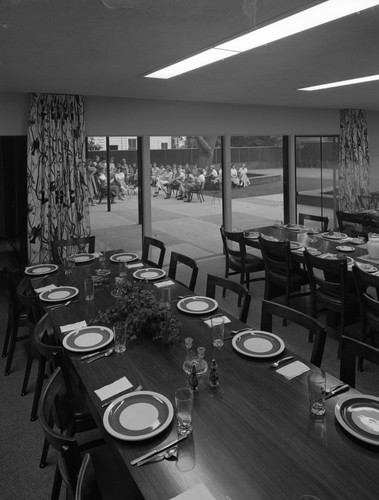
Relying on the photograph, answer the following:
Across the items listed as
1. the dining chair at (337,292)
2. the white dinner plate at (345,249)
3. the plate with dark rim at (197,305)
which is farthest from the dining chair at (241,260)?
the plate with dark rim at (197,305)

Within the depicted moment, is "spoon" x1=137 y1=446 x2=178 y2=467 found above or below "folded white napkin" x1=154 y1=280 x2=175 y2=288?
below

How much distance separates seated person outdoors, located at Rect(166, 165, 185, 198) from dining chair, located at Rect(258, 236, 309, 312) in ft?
10.4

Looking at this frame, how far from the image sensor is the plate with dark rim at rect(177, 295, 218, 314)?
8.46 ft

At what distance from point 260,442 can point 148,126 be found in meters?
5.01

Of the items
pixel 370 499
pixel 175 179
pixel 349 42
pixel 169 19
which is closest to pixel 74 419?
pixel 370 499

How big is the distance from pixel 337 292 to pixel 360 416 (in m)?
2.13

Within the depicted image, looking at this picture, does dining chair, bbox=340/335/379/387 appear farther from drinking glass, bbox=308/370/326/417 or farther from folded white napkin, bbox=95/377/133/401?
folded white napkin, bbox=95/377/133/401

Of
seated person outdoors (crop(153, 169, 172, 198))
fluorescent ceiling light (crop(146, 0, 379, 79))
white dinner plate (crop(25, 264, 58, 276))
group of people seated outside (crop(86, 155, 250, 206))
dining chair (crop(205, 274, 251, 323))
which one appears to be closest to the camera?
fluorescent ceiling light (crop(146, 0, 379, 79))

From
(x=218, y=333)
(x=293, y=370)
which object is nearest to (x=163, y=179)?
A: (x=218, y=333)

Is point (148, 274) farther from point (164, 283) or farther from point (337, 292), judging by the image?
point (337, 292)

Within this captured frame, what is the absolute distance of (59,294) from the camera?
303 cm

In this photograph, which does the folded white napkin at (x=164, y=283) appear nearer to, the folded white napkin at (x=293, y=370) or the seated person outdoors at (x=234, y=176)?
the folded white napkin at (x=293, y=370)

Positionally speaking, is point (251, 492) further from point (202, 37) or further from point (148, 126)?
point (148, 126)

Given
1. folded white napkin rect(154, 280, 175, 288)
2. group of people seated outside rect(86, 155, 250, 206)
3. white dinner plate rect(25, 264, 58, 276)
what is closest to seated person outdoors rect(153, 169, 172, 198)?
group of people seated outside rect(86, 155, 250, 206)
